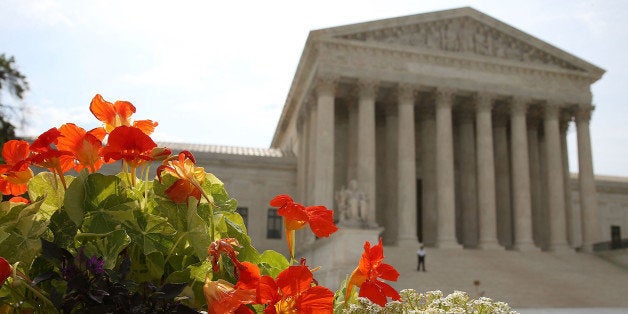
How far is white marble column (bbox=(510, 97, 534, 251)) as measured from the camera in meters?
39.4

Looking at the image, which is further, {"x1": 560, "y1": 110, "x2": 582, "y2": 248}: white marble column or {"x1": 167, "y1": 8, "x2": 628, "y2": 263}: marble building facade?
{"x1": 560, "y1": 110, "x2": 582, "y2": 248}: white marble column

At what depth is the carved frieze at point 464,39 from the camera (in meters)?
40.5

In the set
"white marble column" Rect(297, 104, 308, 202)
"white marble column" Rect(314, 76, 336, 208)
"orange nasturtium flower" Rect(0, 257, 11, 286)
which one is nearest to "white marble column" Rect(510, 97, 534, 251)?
"white marble column" Rect(314, 76, 336, 208)

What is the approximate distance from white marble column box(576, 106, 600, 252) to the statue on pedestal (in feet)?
59.6

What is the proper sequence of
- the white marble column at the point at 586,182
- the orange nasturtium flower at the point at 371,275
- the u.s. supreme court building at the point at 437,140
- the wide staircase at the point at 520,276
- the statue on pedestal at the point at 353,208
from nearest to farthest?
the orange nasturtium flower at the point at 371,275 → the wide staircase at the point at 520,276 → the statue on pedestal at the point at 353,208 → the u.s. supreme court building at the point at 437,140 → the white marble column at the point at 586,182

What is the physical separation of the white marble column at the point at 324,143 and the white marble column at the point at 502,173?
14296 mm

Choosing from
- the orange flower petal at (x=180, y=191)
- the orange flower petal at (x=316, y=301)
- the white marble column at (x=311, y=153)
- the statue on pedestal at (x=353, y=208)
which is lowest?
the orange flower petal at (x=316, y=301)

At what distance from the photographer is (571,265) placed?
35875 millimetres

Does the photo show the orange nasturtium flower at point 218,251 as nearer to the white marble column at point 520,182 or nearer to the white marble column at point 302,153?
the white marble column at point 520,182

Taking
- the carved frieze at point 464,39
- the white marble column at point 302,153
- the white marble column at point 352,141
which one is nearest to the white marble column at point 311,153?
the white marble column at point 302,153

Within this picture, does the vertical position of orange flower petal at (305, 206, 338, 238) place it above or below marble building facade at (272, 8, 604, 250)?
below

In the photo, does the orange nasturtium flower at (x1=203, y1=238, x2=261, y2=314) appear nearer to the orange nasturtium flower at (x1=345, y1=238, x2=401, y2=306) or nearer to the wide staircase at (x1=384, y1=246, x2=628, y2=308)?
the orange nasturtium flower at (x1=345, y1=238, x2=401, y2=306)

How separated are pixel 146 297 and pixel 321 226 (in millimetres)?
775

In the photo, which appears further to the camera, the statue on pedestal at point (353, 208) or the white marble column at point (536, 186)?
the white marble column at point (536, 186)
